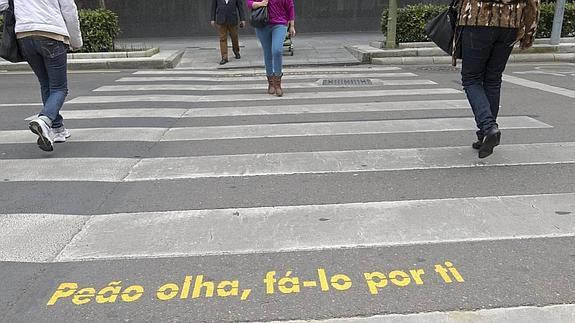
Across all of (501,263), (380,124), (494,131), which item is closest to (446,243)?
(501,263)

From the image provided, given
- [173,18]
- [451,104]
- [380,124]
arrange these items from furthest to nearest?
1. [173,18]
2. [451,104]
3. [380,124]

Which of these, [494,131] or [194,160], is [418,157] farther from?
[194,160]

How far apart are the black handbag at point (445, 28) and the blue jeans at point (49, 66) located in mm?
3630

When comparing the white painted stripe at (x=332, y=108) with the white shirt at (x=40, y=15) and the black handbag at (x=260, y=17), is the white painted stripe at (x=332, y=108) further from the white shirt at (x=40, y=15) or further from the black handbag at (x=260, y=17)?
the white shirt at (x=40, y=15)

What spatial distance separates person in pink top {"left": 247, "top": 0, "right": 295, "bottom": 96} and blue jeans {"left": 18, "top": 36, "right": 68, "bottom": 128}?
3.28 metres

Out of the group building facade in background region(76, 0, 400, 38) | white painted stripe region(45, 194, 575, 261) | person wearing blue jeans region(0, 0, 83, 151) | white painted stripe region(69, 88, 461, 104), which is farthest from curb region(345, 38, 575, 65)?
white painted stripe region(45, 194, 575, 261)

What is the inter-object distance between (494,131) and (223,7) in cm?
964

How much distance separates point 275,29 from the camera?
26.3ft

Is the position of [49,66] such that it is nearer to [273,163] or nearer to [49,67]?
[49,67]

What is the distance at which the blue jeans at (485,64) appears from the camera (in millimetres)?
4508

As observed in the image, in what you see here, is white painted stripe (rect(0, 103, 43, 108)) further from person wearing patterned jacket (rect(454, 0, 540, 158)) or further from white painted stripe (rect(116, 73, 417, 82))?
person wearing patterned jacket (rect(454, 0, 540, 158))

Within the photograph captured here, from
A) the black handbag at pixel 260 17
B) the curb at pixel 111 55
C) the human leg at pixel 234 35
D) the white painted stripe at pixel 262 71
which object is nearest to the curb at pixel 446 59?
the white painted stripe at pixel 262 71

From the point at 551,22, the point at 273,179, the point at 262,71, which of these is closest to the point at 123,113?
the point at 273,179

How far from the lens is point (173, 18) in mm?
20109
